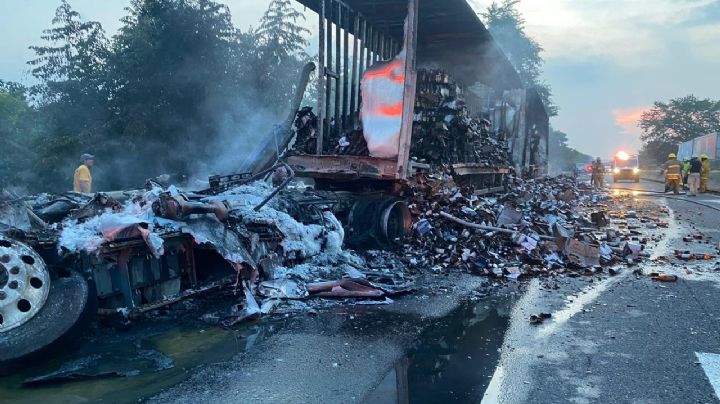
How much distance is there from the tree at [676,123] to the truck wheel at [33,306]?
59609mm

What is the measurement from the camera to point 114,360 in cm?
340

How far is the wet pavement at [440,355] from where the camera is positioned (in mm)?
2947

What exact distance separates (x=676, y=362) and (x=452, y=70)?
11103 mm

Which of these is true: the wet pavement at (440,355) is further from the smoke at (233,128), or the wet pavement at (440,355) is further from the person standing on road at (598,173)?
the person standing on road at (598,173)

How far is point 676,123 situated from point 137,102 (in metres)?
57.3

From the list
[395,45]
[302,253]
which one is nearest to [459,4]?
[395,45]

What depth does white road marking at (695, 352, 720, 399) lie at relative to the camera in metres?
3.00

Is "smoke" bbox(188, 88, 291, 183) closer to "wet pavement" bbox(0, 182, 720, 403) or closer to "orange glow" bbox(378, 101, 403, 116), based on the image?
"orange glow" bbox(378, 101, 403, 116)

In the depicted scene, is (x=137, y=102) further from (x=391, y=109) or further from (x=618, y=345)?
(x=618, y=345)

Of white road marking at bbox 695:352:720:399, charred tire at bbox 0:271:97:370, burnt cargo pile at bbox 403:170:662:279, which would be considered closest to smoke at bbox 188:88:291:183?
burnt cargo pile at bbox 403:170:662:279

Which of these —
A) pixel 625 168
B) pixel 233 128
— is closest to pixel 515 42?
pixel 625 168

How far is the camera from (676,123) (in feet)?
177

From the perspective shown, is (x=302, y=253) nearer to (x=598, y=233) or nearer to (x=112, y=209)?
(x=112, y=209)

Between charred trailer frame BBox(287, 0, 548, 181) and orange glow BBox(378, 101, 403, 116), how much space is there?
0.12m
